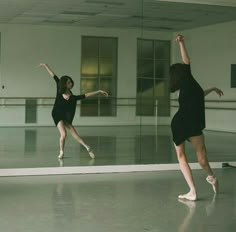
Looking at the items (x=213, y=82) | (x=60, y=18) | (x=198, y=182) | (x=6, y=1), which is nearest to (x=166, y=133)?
(x=213, y=82)

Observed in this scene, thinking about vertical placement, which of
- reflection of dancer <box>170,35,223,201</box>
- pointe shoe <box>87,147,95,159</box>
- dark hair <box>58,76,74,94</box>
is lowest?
pointe shoe <box>87,147,95,159</box>

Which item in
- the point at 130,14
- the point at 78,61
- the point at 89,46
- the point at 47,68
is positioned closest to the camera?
the point at 47,68

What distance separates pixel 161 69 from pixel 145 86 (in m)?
0.41

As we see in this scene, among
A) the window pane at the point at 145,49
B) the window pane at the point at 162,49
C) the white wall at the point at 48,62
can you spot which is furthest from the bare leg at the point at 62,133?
the window pane at the point at 162,49

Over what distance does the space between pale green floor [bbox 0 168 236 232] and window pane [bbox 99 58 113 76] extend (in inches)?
86.4

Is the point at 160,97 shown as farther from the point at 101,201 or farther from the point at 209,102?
the point at 101,201

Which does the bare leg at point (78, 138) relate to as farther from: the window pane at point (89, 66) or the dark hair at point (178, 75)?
the dark hair at point (178, 75)

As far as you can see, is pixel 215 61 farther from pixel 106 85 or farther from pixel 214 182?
pixel 214 182

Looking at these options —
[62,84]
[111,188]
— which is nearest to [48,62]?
[62,84]

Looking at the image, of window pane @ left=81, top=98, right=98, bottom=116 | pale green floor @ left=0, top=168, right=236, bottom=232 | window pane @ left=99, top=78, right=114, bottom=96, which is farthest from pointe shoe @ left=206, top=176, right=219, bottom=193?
window pane @ left=99, top=78, right=114, bottom=96

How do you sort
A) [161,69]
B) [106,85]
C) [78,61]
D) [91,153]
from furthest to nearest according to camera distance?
[106,85]
[78,61]
[161,69]
[91,153]

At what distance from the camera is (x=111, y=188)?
738 cm

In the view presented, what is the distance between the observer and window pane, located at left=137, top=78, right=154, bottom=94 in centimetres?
982

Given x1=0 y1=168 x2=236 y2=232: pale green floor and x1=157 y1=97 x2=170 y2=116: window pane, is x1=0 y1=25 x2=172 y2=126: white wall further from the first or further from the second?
x1=0 y1=168 x2=236 y2=232: pale green floor
